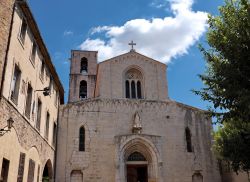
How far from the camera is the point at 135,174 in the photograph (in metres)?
21.4

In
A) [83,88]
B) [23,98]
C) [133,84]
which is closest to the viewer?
[23,98]

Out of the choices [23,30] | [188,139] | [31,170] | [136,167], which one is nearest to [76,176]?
[136,167]

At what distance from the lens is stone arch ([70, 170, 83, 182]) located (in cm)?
1959

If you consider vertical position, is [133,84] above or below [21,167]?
above

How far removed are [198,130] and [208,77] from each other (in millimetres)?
12121

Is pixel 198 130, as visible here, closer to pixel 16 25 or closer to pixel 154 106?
pixel 154 106

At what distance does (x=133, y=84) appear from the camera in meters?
23.9

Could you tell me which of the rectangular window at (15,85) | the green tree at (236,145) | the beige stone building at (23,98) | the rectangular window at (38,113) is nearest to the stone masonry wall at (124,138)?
the beige stone building at (23,98)

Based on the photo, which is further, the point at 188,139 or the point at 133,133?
the point at 188,139

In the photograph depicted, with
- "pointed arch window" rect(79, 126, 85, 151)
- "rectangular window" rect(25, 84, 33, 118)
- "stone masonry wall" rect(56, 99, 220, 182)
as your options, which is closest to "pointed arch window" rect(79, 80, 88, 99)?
"stone masonry wall" rect(56, 99, 220, 182)

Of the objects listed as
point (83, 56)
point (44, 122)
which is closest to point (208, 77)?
point (44, 122)

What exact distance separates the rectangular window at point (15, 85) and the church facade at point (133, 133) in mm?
8813

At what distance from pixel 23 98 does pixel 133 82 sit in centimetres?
1231

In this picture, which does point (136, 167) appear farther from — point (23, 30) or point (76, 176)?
point (23, 30)
